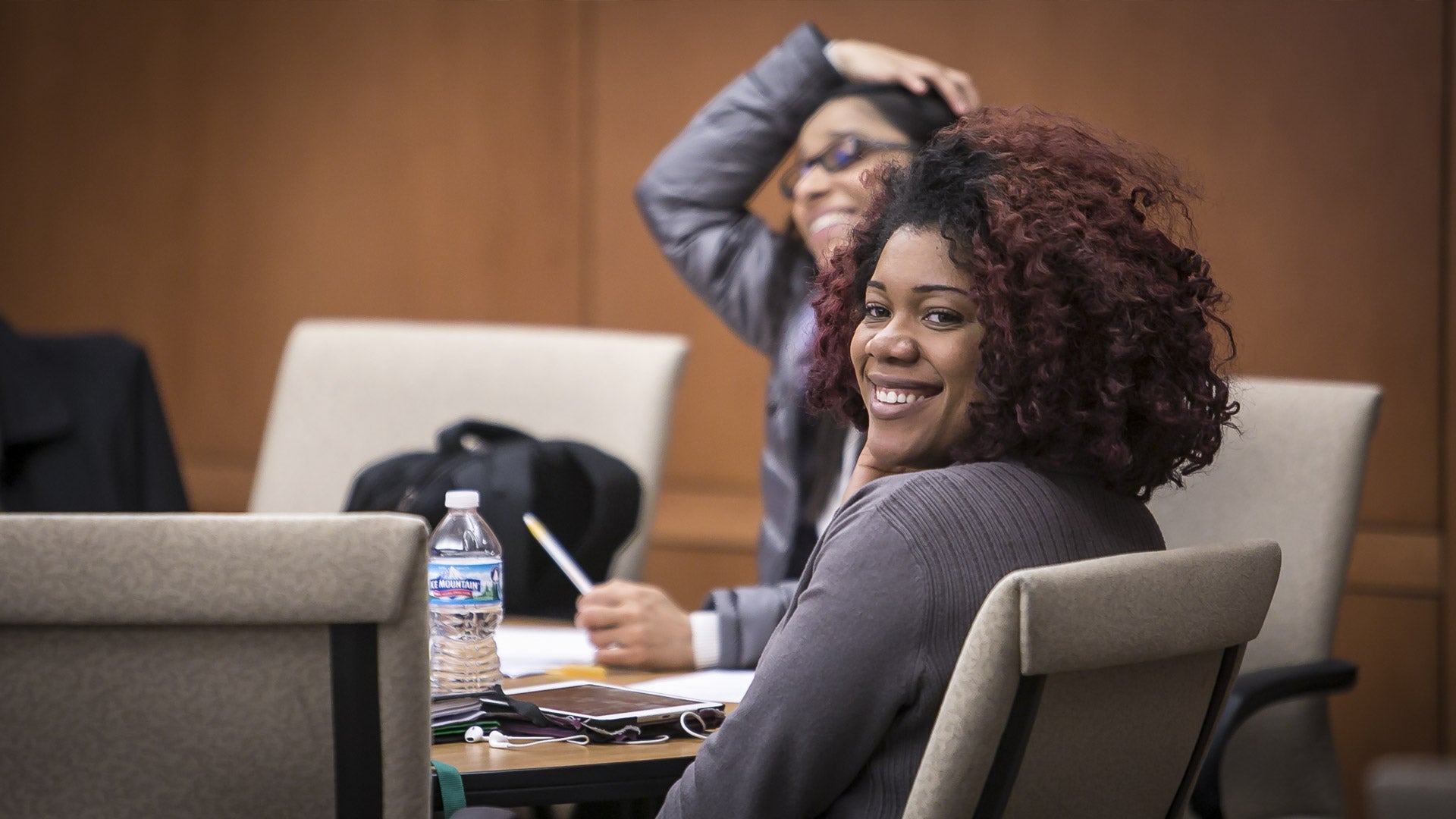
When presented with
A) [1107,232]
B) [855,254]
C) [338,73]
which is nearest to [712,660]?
[855,254]

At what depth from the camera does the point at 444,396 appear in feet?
8.46

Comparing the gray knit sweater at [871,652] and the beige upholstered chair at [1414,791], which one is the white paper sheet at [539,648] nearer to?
the gray knit sweater at [871,652]

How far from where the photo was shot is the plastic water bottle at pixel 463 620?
5.49 ft

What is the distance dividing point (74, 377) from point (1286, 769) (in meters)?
1.94

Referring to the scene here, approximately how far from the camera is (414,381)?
8.53 ft

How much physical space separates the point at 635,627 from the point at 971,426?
621 millimetres

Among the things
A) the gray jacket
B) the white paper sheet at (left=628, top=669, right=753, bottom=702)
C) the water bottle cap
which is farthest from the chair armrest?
the water bottle cap

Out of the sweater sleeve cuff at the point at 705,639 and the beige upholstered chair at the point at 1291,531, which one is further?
the beige upholstered chair at the point at 1291,531

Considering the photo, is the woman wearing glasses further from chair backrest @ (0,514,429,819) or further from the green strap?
chair backrest @ (0,514,429,819)

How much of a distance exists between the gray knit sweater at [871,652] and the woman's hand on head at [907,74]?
124 cm

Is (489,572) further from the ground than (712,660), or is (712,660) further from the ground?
(489,572)

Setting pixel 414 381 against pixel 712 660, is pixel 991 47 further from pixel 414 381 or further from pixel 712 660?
pixel 712 660

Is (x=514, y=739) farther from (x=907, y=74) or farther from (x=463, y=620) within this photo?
(x=907, y=74)

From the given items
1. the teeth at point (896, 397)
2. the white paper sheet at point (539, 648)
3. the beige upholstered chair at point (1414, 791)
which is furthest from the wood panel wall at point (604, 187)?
the beige upholstered chair at point (1414, 791)
